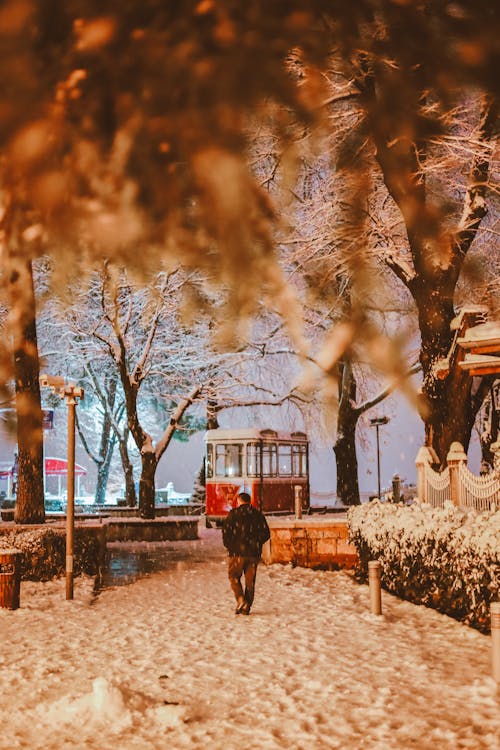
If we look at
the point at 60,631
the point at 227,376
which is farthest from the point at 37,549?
the point at 227,376

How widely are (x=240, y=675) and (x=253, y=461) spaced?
65.4 ft

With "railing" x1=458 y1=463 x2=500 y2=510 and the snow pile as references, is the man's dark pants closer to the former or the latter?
"railing" x1=458 y1=463 x2=500 y2=510

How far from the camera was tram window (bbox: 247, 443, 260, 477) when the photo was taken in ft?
90.3

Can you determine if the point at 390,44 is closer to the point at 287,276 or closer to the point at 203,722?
the point at 203,722

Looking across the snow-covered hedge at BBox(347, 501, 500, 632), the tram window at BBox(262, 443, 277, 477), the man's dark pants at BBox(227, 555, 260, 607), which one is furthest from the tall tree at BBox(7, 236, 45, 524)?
the tram window at BBox(262, 443, 277, 477)

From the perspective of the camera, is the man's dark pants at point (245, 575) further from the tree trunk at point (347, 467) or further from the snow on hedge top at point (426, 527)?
the tree trunk at point (347, 467)

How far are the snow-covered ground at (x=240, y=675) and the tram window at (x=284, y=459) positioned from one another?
15860 mm

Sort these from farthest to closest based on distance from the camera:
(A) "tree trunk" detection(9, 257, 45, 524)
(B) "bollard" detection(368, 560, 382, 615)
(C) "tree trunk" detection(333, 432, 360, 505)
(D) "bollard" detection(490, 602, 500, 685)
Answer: (C) "tree trunk" detection(333, 432, 360, 505) < (A) "tree trunk" detection(9, 257, 45, 524) < (B) "bollard" detection(368, 560, 382, 615) < (D) "bollard" detection(490, 602, 500, 685)

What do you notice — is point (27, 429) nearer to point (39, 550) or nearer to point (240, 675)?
point (39, 550)

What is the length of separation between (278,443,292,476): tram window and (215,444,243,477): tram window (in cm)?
176

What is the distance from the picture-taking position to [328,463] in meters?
61.7

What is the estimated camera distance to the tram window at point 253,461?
90.3 ft

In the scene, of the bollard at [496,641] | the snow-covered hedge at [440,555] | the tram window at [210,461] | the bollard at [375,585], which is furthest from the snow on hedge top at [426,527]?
the tram window at [210,461]

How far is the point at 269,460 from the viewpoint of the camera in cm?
2809
